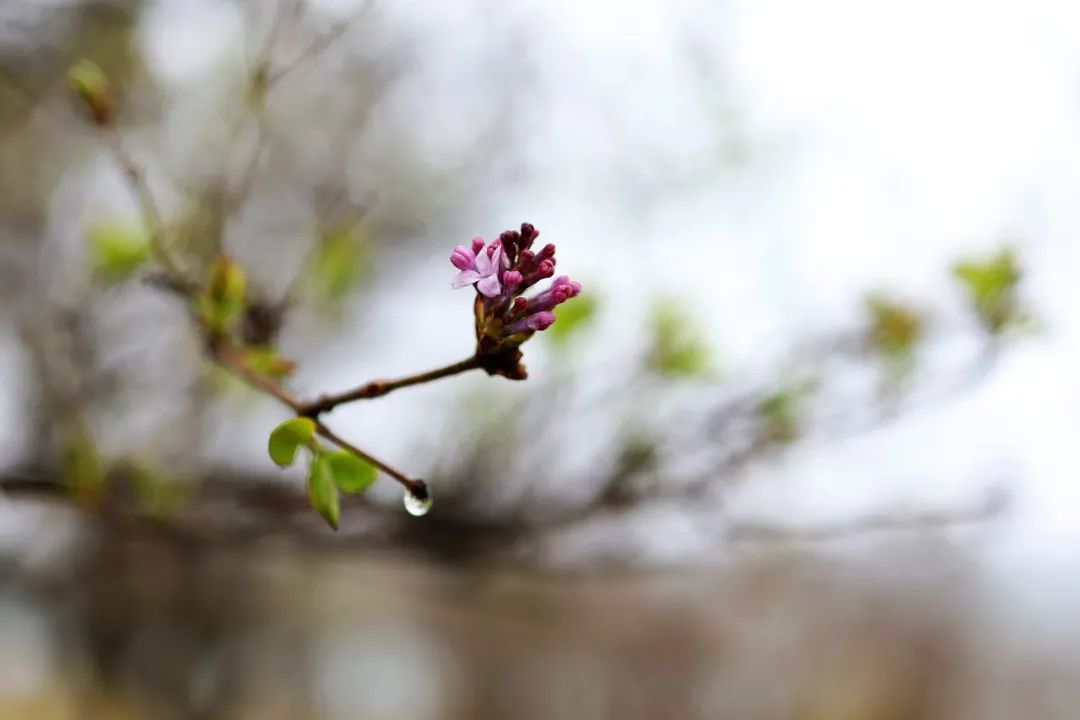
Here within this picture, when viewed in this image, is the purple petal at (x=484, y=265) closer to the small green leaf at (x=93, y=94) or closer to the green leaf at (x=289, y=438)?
the green leaf at (x=289, y=438)

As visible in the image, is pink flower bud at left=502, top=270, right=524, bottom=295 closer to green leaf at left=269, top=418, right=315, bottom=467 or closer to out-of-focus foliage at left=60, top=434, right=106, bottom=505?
green leaf at left=269, top=418, right=315, bottom=467

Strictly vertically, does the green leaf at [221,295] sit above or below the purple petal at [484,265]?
above

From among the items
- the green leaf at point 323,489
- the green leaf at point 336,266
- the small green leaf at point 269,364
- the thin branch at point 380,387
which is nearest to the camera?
the thin branch at point 380,387

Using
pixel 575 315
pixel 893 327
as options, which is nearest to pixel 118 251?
pixel 575 315

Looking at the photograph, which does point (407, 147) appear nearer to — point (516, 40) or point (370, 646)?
point (516, 40)

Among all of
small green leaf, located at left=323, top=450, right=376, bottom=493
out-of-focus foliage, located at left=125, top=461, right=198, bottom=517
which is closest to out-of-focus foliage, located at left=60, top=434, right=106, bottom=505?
out-of-focus foliage, located at left=125, top=461, right=198, bottom=517

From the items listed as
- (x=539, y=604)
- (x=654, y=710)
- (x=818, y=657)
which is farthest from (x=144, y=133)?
(x=818, y=657)

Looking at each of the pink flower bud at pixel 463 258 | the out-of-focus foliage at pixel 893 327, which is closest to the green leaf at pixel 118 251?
the pink flower bud at pixel 463 258

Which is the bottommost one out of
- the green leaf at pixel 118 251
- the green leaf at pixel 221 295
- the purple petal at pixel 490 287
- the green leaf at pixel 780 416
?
the purple petal at pixel 490 287
